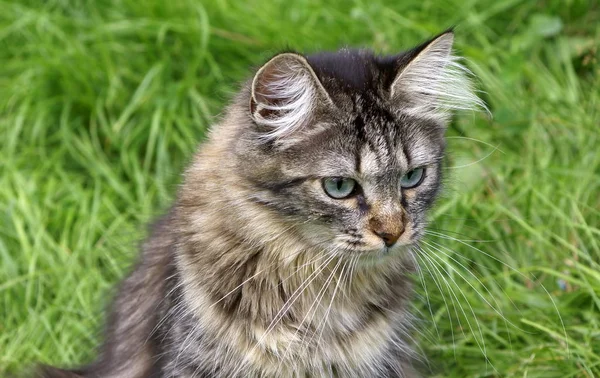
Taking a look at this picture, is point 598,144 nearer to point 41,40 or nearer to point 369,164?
point 369,164

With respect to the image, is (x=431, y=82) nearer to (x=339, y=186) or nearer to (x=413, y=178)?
(x=413, y=178)

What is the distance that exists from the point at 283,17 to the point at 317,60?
2.06 metres

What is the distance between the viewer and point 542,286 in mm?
3434

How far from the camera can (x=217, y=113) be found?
336 cm

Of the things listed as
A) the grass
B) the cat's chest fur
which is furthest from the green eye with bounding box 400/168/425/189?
the grass

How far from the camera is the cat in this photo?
2.64 m

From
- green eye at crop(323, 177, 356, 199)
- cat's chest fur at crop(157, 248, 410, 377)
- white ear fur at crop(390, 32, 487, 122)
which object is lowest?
cat's chest fur at crop(157, 248, 410, 377)

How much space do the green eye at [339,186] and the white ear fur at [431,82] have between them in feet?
0.98

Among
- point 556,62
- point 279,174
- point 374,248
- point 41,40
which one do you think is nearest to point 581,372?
point 374,248

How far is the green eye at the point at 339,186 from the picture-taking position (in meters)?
2.64

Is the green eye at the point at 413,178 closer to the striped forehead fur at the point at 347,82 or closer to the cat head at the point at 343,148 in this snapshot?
the cat head at the point at 343,148

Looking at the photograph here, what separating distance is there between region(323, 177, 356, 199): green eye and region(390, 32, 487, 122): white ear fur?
0.30 metres

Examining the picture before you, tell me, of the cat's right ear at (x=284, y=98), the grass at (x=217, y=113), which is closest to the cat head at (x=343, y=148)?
the cat's right ear at (x=284, y=98)

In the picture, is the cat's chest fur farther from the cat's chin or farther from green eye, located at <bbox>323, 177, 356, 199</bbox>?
green eye, located at <bbox>323, 177, 356, 199</bbox>
